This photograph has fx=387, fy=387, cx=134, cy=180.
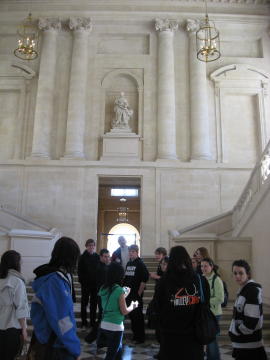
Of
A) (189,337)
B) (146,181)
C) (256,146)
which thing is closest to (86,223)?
(146,181)

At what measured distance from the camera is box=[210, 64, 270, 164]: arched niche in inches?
626

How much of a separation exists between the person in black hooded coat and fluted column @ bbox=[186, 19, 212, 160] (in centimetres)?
1266

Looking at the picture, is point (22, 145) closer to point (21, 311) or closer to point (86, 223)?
point (86, 223)

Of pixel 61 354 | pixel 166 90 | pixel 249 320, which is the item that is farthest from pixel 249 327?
pixel 166 90

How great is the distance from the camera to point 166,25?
1666 cm

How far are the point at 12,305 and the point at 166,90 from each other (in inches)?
533

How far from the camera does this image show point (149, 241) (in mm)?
14641

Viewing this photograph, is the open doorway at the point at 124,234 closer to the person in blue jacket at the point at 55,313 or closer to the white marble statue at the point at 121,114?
the white marble statue at the point at 121,114

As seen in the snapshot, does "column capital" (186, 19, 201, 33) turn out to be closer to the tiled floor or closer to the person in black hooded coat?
the tiled floor

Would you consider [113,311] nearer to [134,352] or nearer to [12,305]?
[12,305]

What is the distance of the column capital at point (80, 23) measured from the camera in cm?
1664

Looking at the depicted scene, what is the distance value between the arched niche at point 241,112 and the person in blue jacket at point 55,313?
13.8 metres

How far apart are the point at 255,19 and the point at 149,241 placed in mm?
10716

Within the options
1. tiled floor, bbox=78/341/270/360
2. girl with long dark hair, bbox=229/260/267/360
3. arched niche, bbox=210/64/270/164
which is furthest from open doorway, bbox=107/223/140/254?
girl with long dark hair, bbox=229/260/267/360
